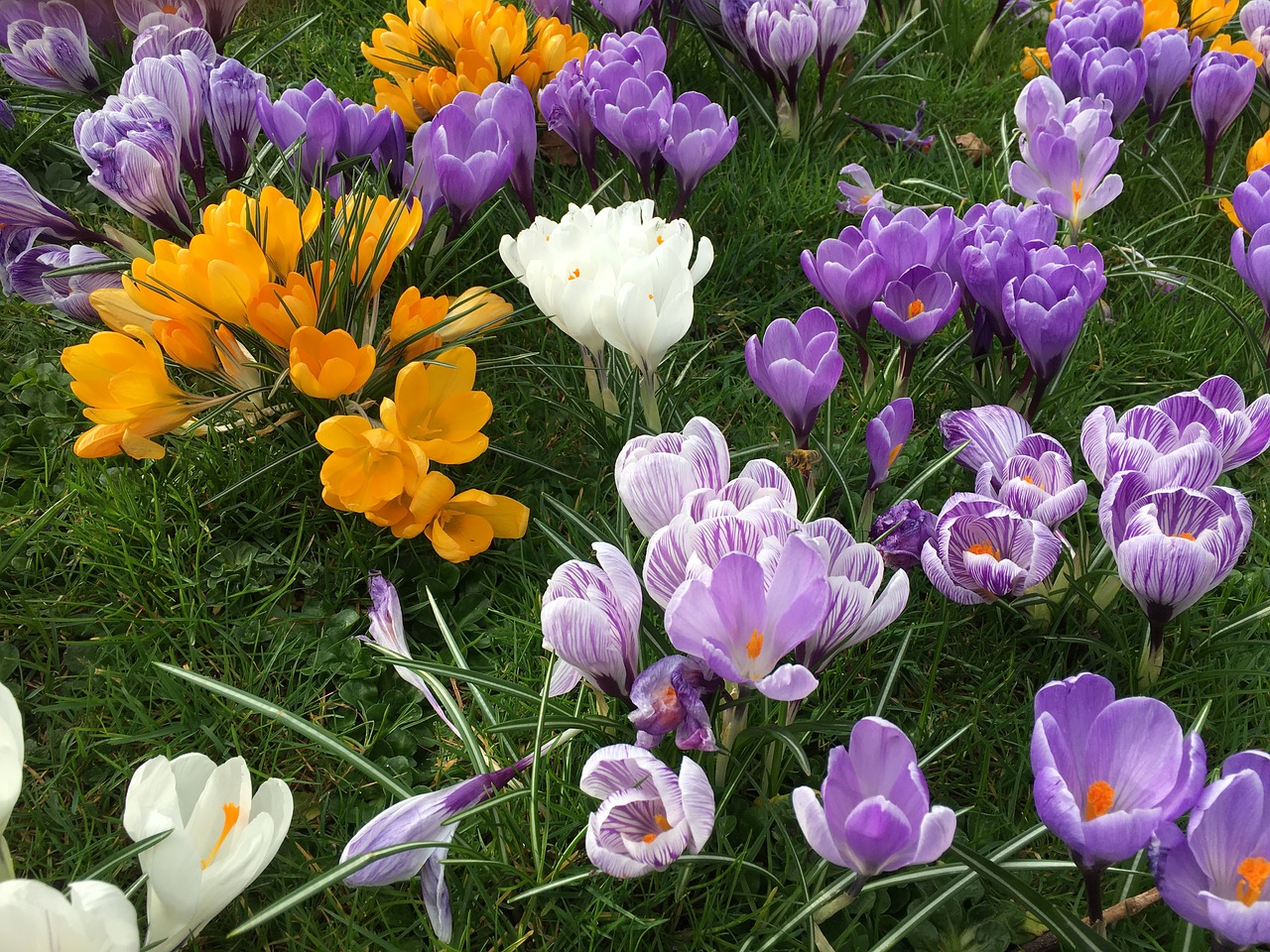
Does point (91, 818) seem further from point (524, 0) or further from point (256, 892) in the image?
point (524, 0)

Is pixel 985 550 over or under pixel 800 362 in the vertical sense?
under

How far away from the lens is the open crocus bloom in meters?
0.80

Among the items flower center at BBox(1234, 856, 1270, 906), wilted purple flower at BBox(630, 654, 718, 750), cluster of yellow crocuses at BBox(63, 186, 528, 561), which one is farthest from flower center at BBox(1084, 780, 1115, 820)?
cluster of yellow crocuses at BBox(63, 186, 528, 561)

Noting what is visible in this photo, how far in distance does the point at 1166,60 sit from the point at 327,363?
84.6 inches

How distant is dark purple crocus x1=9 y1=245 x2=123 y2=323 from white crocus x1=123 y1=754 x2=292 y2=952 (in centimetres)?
103

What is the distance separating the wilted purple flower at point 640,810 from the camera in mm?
915

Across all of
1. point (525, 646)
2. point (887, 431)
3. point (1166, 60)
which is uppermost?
point (1166, 60)

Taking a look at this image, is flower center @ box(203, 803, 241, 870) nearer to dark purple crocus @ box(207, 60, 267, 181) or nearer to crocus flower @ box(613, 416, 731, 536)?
crocus flower @ box(613, 416, 731, 536)

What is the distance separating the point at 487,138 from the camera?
1.72 meters

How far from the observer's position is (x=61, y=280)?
1.70 m

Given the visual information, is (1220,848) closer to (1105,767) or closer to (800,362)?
(1105,767)

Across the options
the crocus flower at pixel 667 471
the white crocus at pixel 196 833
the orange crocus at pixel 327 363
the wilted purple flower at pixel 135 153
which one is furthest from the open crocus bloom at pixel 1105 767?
the wilted purple flower at pixel 135 153

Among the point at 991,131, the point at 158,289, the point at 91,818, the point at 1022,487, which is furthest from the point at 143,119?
the point at 991,131

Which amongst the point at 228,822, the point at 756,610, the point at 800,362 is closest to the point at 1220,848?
the point at 756,610
